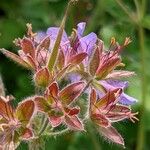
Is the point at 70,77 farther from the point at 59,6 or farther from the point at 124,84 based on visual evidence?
the point at 59,6

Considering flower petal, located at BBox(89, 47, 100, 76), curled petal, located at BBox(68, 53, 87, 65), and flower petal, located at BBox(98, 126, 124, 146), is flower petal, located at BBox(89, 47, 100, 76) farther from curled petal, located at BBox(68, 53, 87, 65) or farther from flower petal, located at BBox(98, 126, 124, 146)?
flower petal, located at BBox(98, 126, 124, 146)

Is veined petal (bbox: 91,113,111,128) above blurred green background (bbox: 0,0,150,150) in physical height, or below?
below

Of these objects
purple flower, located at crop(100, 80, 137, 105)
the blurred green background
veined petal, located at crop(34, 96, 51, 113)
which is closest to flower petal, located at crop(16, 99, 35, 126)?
veined petal, located at crop(34, 96, 51, 113)

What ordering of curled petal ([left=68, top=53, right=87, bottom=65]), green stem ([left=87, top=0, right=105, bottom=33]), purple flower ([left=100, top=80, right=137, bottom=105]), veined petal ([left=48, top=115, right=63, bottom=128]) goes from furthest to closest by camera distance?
green stem ([left=87, top=0, right=105, bottom=33]) < purple flower ([left=100, top=80, right=137, bottom=105]) < curled petal ([left=68, top=53, right=87, bottom=65]) < veined petal ([left=48, top=115, right=63, bottom=128])

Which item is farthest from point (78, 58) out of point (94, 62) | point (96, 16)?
point (96, 16)

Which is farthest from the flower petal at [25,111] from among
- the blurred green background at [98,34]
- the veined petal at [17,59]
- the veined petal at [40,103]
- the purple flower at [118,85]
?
the blurred green background at [98,34]

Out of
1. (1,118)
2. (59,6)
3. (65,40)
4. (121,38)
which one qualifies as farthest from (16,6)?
(1,118)

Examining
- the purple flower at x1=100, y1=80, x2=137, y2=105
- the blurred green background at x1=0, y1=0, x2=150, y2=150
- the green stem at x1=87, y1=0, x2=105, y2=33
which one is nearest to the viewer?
the purple flower at x1=100, y1=80, x2=137, y2=105

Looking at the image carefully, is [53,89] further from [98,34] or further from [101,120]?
[98,34]
